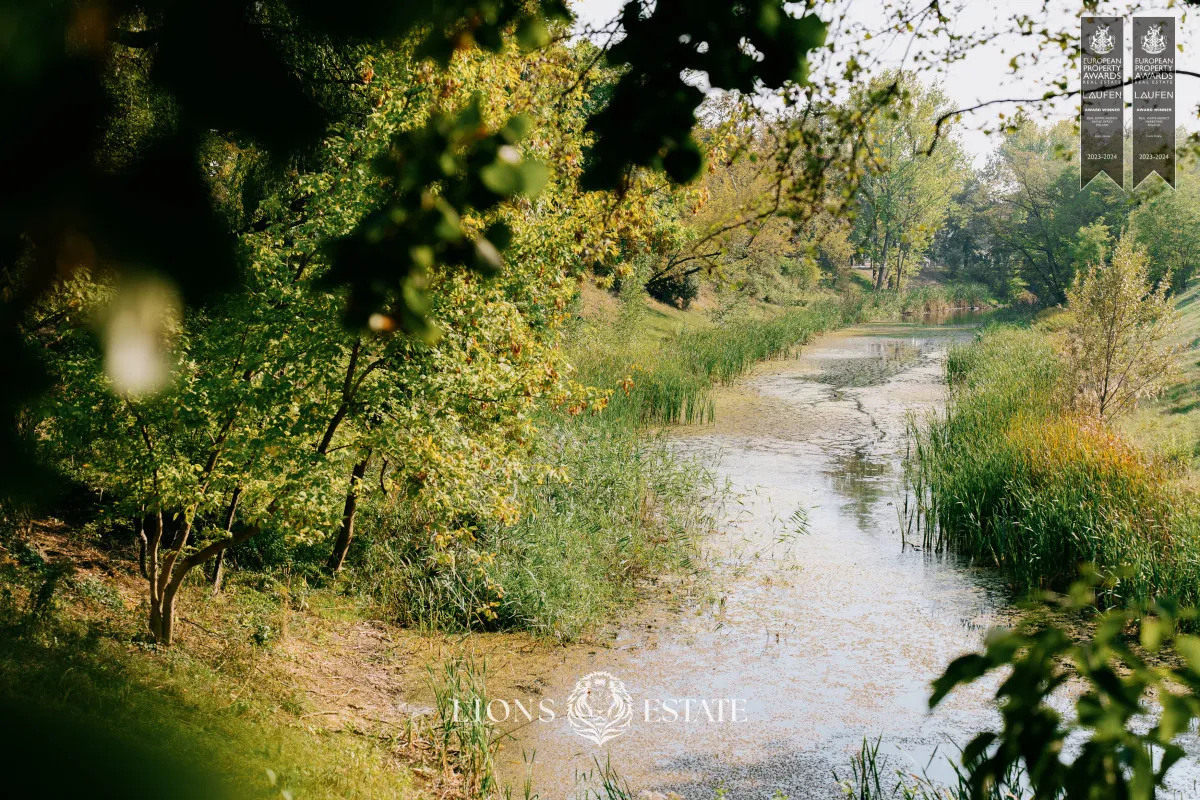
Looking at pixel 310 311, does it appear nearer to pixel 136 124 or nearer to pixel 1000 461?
pixel 136 124

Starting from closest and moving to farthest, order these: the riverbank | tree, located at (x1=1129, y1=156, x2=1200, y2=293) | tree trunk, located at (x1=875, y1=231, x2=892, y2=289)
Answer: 1. the riverbank
2. tree, located at (x1=1129, y1=156, x2=1200, y2=293)
3. tree trunk, located at (x1=875, y1=231, x2=892, y2=289)

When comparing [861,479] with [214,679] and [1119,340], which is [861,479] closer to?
[1119,340]

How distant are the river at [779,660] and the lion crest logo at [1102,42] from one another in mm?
3890

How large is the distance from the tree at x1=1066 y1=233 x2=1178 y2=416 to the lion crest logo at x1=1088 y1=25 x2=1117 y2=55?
6800 millimetres

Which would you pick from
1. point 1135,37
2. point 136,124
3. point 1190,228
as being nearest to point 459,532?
point 136,124

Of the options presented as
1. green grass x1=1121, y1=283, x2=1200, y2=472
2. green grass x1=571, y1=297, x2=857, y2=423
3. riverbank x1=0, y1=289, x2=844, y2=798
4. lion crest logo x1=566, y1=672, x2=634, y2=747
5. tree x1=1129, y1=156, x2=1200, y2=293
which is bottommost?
lion crest logo x1=566, y1=672, x2=634, y2=747

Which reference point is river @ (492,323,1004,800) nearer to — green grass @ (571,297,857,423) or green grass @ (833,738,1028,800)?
green grass @ (833,738,1028,800)

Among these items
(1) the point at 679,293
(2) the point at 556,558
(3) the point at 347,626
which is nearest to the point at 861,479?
(2) the point at 556,558

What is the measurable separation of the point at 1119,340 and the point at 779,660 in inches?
313

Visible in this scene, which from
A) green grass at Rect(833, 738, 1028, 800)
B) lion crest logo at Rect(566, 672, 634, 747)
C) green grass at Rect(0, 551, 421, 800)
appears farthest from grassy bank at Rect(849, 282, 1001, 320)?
green grass at Rect(0, 551, 421, 800)

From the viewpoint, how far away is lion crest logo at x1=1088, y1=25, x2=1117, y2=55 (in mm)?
5188

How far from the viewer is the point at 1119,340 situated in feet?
37.7

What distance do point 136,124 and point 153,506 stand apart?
404cm

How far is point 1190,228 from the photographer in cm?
3084
